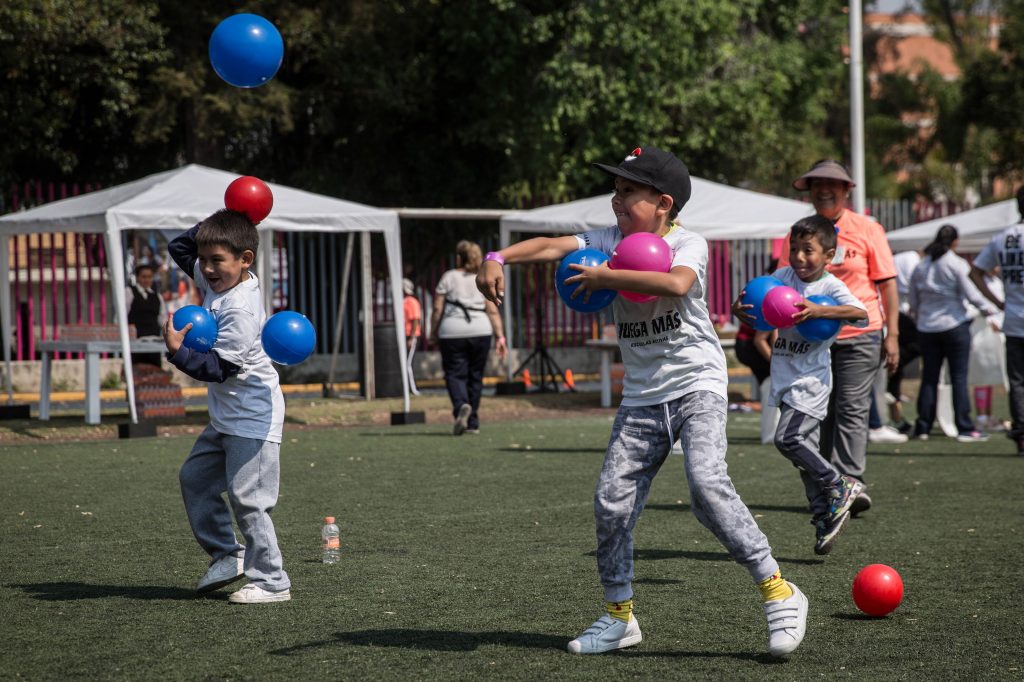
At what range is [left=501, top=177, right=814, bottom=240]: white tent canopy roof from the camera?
16.8 m

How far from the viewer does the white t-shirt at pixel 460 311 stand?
13.8m

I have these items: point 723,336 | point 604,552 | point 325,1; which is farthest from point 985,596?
point 325,1

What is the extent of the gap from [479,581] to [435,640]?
1141mm

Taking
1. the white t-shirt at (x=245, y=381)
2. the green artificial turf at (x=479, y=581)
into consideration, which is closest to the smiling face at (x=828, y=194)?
the green artificial turf at (x=479, y=581)

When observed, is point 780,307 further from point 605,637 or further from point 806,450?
point 605,637

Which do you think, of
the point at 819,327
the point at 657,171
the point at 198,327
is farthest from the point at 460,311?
the point at 657,171

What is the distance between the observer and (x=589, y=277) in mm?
4621

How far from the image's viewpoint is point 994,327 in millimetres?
14070

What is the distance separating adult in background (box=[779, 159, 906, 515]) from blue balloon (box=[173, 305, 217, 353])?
11.6 feet

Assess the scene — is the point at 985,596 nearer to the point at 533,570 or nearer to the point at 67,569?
the point at 533,570

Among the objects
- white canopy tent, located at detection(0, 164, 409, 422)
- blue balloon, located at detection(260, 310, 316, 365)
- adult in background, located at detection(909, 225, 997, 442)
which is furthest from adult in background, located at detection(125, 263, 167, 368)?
blue balloon, located at detection(260, 310, 316, 365)

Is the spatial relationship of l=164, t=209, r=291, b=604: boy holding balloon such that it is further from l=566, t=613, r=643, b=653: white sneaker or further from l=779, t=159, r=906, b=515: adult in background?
l=779, t=159, r=906, b=515: adult in background

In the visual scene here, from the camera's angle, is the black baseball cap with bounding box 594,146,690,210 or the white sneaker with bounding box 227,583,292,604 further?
the white sneaker with bounding box 227,583,292,604

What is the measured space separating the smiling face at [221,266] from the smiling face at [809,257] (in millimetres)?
2965
